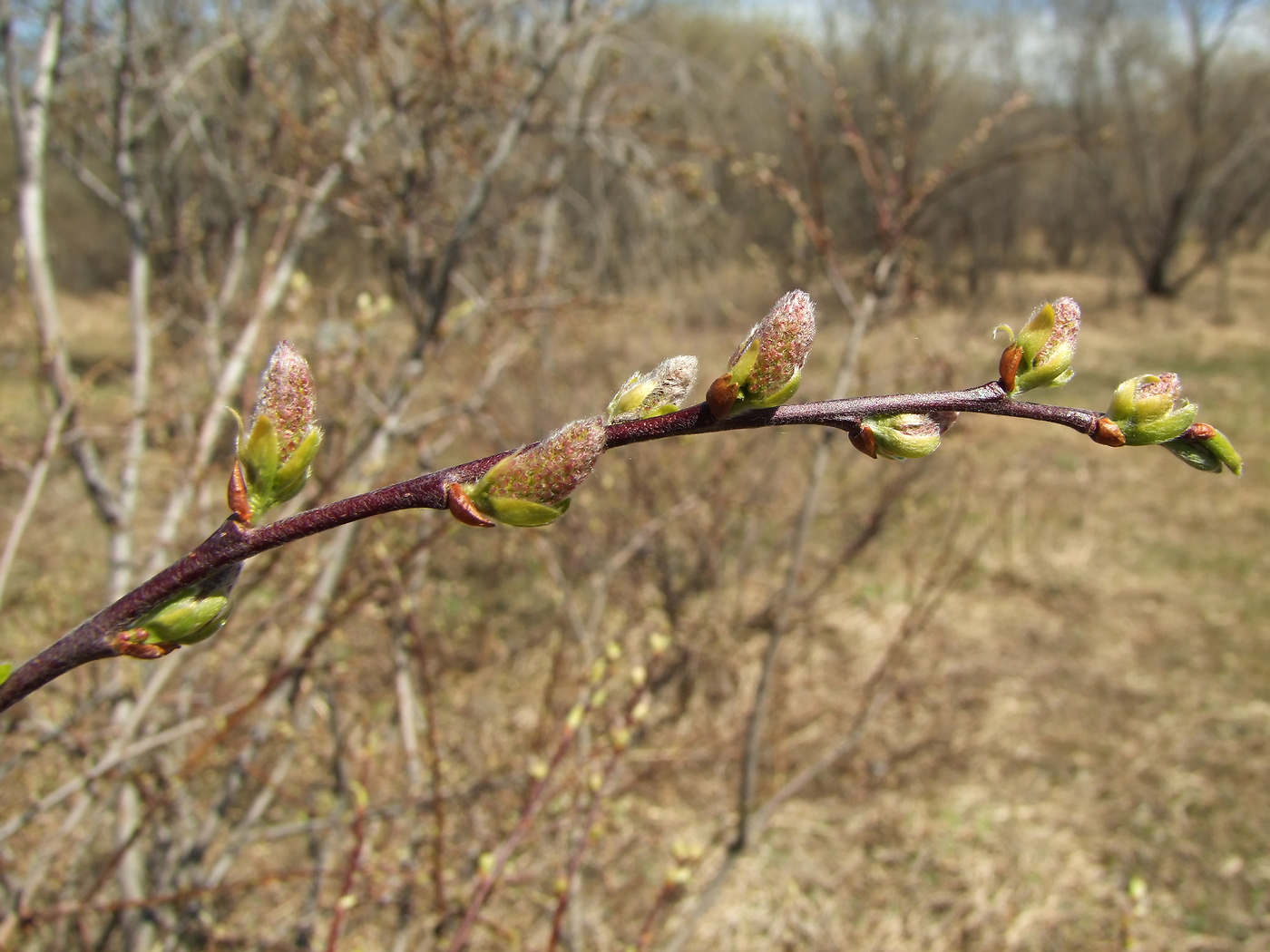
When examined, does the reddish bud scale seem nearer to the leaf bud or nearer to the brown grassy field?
the leaf bud

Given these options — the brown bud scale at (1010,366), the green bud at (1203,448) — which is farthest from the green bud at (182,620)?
the green bud at (1203,448)

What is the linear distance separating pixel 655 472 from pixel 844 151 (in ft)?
36.6

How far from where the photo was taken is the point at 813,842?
148 inches

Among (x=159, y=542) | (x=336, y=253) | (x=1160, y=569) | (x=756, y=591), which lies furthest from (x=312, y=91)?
(x=1160, y=569)

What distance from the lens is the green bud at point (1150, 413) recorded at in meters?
0.60

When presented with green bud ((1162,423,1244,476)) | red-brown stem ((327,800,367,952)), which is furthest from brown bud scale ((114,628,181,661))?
red-brown stem ((327,800,367,952))

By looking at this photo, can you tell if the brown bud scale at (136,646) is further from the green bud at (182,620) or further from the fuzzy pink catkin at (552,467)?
the fuzzy pink catkin at (552,467)

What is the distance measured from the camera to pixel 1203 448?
63 cm

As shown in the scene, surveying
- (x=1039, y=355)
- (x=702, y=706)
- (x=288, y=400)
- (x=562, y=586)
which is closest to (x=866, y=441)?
(x=1039, y=355)

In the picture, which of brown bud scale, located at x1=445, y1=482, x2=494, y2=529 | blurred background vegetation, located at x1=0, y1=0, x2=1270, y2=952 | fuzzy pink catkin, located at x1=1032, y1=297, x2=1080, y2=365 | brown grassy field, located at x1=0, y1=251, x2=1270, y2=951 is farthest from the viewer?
brown grassy field, located at x1=0, y1=251, x2=1270, y2=951

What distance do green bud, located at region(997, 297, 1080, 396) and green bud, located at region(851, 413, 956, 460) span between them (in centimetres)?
6

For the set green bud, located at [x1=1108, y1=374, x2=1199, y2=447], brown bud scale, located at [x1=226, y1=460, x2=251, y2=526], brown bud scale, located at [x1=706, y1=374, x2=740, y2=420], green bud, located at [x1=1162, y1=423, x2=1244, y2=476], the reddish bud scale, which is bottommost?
green bud, located at [x1=1162, y1=423, x2=1244, y2=476]

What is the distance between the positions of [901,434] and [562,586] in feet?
7.93

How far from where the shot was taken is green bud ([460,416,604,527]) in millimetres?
530
